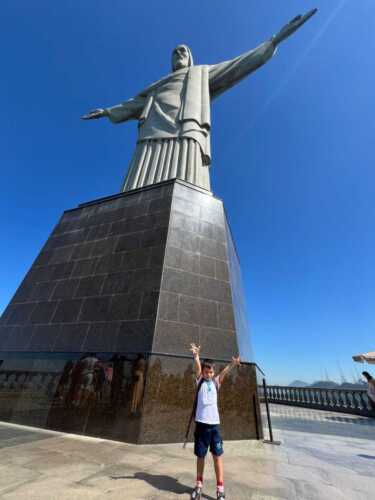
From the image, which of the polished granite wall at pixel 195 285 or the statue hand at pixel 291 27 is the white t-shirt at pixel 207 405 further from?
the statue hand at pixel 291 27

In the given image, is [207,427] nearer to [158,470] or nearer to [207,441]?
[207,441]

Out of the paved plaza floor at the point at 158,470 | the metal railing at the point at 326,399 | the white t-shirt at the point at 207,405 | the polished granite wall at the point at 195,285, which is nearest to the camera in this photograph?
the paved plaza floor at the point at 158,470

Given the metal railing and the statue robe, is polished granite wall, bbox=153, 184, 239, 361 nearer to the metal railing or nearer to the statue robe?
the statue robe

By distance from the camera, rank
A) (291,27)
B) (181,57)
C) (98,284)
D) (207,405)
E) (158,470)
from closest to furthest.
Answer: (207,405) < (158,470) < (98,284) < (291,27) < (181,57)

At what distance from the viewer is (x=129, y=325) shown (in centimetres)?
618

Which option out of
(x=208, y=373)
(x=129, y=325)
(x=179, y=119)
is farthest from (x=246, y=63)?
(x=208, y=373)

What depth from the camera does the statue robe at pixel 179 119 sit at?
1153 cm

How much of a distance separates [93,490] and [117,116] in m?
17.7

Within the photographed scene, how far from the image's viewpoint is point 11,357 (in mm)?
6535

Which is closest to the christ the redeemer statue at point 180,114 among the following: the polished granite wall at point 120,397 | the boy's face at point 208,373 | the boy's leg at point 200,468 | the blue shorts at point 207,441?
the polished granite wall at point 120,397

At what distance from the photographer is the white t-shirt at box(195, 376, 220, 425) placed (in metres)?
3.06

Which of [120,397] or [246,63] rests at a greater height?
[246,63]

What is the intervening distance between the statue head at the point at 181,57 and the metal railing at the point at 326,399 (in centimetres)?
2165

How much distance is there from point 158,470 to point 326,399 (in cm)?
1345
